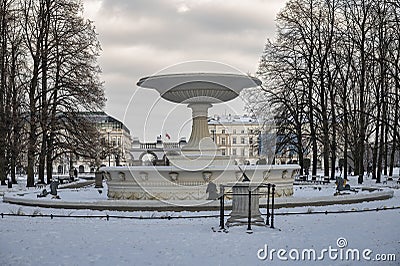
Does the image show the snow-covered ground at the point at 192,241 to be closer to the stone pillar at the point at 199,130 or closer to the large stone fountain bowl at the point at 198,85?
the stone pillar at the point at 199,130

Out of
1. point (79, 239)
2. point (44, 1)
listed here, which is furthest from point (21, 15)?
point (79, 239)

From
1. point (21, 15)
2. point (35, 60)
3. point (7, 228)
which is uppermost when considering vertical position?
point (21, 15)

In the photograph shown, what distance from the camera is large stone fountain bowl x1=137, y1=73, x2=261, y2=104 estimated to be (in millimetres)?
22125

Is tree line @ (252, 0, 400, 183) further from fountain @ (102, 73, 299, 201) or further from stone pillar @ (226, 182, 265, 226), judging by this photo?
stone pillar @ (226, 182, 265, 226)

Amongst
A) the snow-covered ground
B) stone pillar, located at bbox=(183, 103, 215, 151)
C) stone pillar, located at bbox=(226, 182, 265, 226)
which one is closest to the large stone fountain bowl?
stone pillar, located at bbox=(183, 103, 215, 151)

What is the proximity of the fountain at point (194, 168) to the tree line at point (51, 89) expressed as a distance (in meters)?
9.21

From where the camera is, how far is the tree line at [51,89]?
3072 centimetres

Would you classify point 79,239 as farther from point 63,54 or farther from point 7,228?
point 63,54

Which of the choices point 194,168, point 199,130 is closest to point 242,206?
point 194,168

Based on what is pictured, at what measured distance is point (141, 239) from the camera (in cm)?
1145

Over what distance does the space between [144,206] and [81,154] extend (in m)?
16.0

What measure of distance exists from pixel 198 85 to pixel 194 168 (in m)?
4.32

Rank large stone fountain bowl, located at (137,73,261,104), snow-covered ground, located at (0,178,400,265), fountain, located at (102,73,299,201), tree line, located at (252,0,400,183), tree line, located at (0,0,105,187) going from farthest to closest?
tree line, located at (252,0,400,183)
tree line, located at (0,0,105,187)
large stone fountain bowl, located at (137,73,261,104)
fountain, located at (102,73,299,201)
snow-covered ground, located at (0,178,400,265)

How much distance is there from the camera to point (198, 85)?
22594 millimetres
